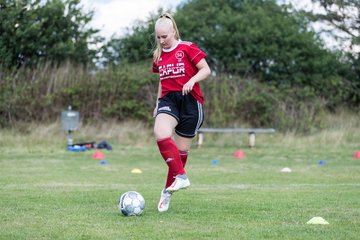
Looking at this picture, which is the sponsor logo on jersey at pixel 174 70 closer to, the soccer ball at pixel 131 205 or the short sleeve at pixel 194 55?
the short sleeve at pixel 194 55

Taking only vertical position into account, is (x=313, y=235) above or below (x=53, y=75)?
below

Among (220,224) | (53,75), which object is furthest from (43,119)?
(220,224)

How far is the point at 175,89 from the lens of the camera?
22.5 ft

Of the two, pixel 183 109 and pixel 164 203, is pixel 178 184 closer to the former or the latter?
pixel 164 203

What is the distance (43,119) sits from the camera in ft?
72.6

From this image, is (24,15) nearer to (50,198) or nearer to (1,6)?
(1,6)

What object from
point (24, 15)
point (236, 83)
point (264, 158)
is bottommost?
point (264, 158)

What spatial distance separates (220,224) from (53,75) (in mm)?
18087

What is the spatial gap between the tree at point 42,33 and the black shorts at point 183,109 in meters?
17.4

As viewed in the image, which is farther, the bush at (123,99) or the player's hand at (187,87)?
the bush at (123,99)

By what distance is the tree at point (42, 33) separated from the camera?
24375mm

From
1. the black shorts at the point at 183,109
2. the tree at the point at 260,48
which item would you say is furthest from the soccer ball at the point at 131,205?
the tree at the point at 260,48

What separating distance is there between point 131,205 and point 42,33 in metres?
20.8

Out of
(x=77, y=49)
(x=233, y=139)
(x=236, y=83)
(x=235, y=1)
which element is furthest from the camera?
(x=235, y=1)
